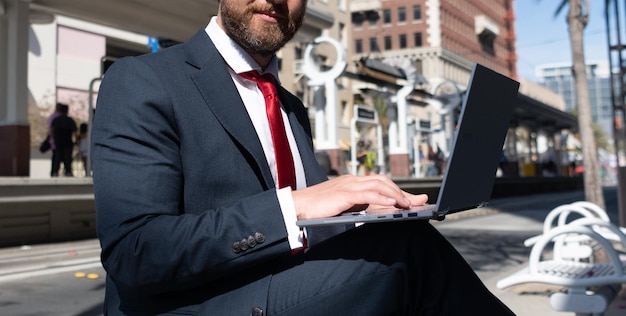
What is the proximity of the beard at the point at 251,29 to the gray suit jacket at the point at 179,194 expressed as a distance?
0.16m

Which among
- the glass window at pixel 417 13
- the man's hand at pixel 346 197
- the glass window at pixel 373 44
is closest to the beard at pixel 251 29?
the man's hand at pixel 346 197

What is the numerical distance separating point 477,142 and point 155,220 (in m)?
0.66

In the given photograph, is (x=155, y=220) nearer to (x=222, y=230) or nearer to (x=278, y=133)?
(x=222, y=230)

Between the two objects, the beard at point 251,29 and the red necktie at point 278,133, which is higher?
the beard at point 251,29

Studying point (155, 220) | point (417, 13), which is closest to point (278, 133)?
point (155, 220)

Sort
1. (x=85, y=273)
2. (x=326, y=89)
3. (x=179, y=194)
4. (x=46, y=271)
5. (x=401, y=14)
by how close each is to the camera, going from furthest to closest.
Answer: (x=401, y=14) → (x=326, y=89) → (x=46, y=271) → (x=85, y=273) → (x=179, y=194)

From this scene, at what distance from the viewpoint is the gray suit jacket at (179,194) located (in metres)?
1.32

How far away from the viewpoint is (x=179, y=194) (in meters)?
1.45

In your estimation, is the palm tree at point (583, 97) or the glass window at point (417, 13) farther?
the glass window at point (417, 13)

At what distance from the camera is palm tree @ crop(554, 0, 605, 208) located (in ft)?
27.1

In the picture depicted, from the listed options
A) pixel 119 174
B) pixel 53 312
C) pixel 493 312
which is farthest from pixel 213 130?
pixel 53 312

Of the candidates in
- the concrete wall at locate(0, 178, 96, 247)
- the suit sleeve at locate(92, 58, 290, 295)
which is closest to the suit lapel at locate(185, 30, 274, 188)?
the suit sleeve at locate(92, 58, 290, 295)

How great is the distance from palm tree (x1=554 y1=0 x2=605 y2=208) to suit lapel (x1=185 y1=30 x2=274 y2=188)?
745cm

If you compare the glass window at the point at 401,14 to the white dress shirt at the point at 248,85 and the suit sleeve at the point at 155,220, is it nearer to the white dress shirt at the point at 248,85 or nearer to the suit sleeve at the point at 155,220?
the white dress shirt at the point at 248,85
